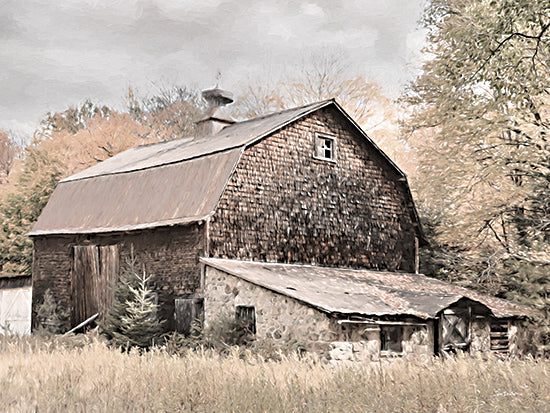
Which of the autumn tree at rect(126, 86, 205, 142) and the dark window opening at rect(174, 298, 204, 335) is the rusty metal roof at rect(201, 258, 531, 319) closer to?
the dark window opening at rect(174, 298, 204, 335)

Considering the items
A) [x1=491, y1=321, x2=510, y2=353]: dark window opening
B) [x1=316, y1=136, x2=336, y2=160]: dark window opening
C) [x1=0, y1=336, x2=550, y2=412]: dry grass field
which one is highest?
[x1=316, y1=136, x2=336, y2=160]: dark window opening

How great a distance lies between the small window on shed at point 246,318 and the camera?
52.5 feet

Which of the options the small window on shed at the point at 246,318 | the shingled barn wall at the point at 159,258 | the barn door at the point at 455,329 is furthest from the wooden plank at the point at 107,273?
the barn door at the point at 455,329

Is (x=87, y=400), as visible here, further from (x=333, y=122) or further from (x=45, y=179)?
(x=45, y=179)

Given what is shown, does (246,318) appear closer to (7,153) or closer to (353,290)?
(353,290)

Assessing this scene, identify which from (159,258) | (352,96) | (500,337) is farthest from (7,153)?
(500,337)

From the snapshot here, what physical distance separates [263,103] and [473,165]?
684 inches

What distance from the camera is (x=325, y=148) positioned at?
21.2 metres

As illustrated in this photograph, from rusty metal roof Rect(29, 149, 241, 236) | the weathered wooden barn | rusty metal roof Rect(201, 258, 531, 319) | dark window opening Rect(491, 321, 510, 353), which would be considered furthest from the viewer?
dark window opening Rect(491, 321, 510, 353)

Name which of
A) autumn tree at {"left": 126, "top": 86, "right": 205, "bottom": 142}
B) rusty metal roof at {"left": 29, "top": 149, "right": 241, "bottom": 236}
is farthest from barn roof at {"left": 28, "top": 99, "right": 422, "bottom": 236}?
autumn tree at {"left": 126, "top": 86, "right": 205, "bottom": 142}

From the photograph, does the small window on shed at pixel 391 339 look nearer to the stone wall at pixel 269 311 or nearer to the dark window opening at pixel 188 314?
the stone wall at pixel 269 311

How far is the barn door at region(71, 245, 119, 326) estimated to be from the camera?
20344 millimetres

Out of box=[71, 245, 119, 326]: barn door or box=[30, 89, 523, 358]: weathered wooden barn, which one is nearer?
box=[30, 89, 523, 358]: weathered wooden barn

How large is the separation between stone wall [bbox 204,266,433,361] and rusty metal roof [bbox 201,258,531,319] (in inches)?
11.6
